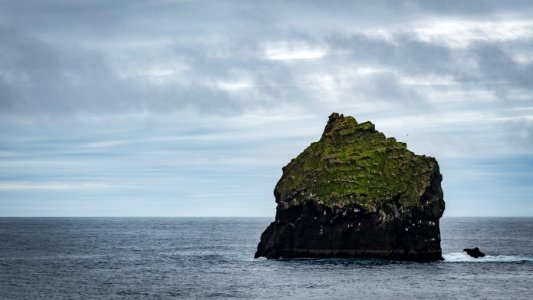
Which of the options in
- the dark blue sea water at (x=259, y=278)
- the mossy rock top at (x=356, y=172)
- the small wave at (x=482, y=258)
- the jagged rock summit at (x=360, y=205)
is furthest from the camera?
the small wave at (x=482, y=258)

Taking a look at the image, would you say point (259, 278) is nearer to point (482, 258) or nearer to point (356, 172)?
point (356, 172)

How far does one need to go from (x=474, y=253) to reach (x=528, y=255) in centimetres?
1512

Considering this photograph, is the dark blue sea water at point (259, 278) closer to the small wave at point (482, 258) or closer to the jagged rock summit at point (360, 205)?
the small wave at point (482, 258)

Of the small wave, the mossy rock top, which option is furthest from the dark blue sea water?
the mossy rock top

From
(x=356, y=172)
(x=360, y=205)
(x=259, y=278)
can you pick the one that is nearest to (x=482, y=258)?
(x=360, y=205)

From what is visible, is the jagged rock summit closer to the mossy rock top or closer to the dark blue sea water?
the mossy rock top

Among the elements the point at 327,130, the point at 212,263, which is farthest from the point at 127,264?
the point at 327,130

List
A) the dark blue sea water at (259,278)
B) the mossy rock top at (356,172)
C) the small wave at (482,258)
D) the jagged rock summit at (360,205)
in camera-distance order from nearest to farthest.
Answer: the dark blue sea water at (259,278)
the jagged rock summit at (360,205)
the mossy rock top at (356,172)
the small wave at (482,258)

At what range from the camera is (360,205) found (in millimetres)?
110500

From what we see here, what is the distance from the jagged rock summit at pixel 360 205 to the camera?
110 meters

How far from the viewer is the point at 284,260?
372 ft

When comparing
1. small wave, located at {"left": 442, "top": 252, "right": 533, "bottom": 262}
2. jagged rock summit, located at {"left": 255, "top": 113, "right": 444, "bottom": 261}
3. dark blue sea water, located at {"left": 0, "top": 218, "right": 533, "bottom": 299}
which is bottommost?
dark blue sea water, located at {"left": 0, "top": 218, "right": 533, "bottom": 299}

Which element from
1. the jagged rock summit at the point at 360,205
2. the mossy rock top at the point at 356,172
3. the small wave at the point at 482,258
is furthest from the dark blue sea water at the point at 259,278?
the mossy rock top at the point at 356,172

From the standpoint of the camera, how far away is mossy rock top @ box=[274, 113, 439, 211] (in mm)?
111938
